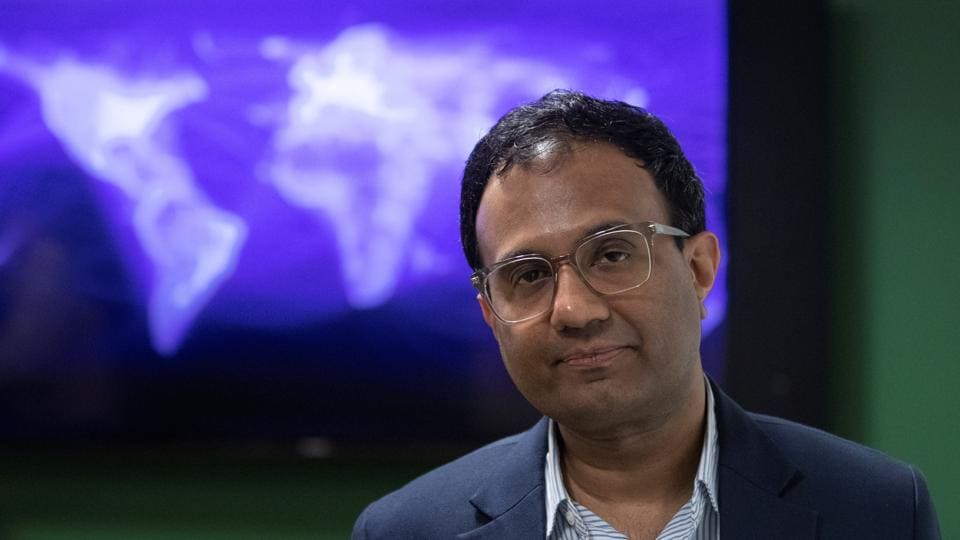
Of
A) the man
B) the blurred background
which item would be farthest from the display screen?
the man

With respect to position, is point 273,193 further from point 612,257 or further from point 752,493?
point 752,493

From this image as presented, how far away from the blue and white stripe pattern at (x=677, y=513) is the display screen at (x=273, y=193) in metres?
0.91

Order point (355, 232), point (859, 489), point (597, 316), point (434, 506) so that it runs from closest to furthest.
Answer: point (597, 316)
point (859, 489)
point (434, 506)
point (355, 232)

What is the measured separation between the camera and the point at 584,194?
1323mm

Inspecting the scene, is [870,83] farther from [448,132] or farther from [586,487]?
[586,487]

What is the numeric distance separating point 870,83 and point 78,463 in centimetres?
219

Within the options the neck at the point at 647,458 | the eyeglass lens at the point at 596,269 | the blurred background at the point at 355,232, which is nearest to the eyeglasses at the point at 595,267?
the eyeglass lens at the point at 596,269

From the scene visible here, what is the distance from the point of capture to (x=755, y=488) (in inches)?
53.9

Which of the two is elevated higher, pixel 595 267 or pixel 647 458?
pixel 595 267

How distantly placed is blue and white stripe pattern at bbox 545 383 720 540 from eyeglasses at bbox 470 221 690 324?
11.0 inches

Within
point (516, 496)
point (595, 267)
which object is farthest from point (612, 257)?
point (516, 496)

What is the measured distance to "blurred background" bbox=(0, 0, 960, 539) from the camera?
90.4 inches

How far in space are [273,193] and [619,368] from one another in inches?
54.7

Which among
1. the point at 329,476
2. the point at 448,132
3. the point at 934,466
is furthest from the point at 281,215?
the point at 934,466
